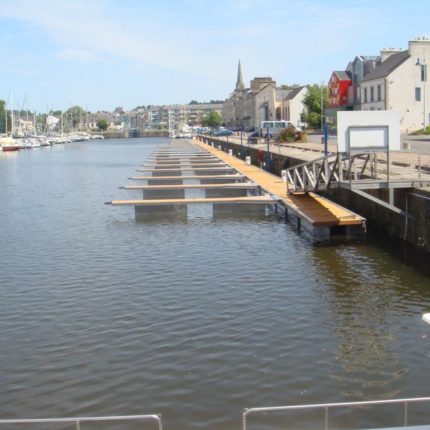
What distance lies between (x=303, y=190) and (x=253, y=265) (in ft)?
32.7

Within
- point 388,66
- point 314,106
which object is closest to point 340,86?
point 314,106

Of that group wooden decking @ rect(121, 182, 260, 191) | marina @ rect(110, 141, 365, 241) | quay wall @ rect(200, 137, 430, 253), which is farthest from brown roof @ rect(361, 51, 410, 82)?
quay wall @ rect(200, 137, 430, 253)

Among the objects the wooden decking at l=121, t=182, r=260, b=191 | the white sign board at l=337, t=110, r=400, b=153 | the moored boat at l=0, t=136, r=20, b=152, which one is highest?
the moored boat at l=0, t=136, r=20, b=152

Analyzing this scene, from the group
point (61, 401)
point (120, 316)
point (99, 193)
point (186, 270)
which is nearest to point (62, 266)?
point (186, 270)

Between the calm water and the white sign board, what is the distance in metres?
3.75

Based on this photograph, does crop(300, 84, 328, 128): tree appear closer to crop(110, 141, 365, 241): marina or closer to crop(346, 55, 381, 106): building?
crop(346, 55, 381, 106): building

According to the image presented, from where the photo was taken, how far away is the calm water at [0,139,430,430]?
426 inches

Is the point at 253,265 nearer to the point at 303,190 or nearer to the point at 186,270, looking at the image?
the point at 186,270

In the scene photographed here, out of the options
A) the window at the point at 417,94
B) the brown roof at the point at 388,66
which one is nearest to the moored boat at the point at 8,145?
the brown roof at the point at 388,66

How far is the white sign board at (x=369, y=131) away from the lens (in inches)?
836

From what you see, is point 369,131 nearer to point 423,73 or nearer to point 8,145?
point 423,73

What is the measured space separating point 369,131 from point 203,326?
34.5ft

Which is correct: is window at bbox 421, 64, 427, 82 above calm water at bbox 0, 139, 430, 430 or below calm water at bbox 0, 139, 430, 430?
above

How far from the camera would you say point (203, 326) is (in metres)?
14.2
